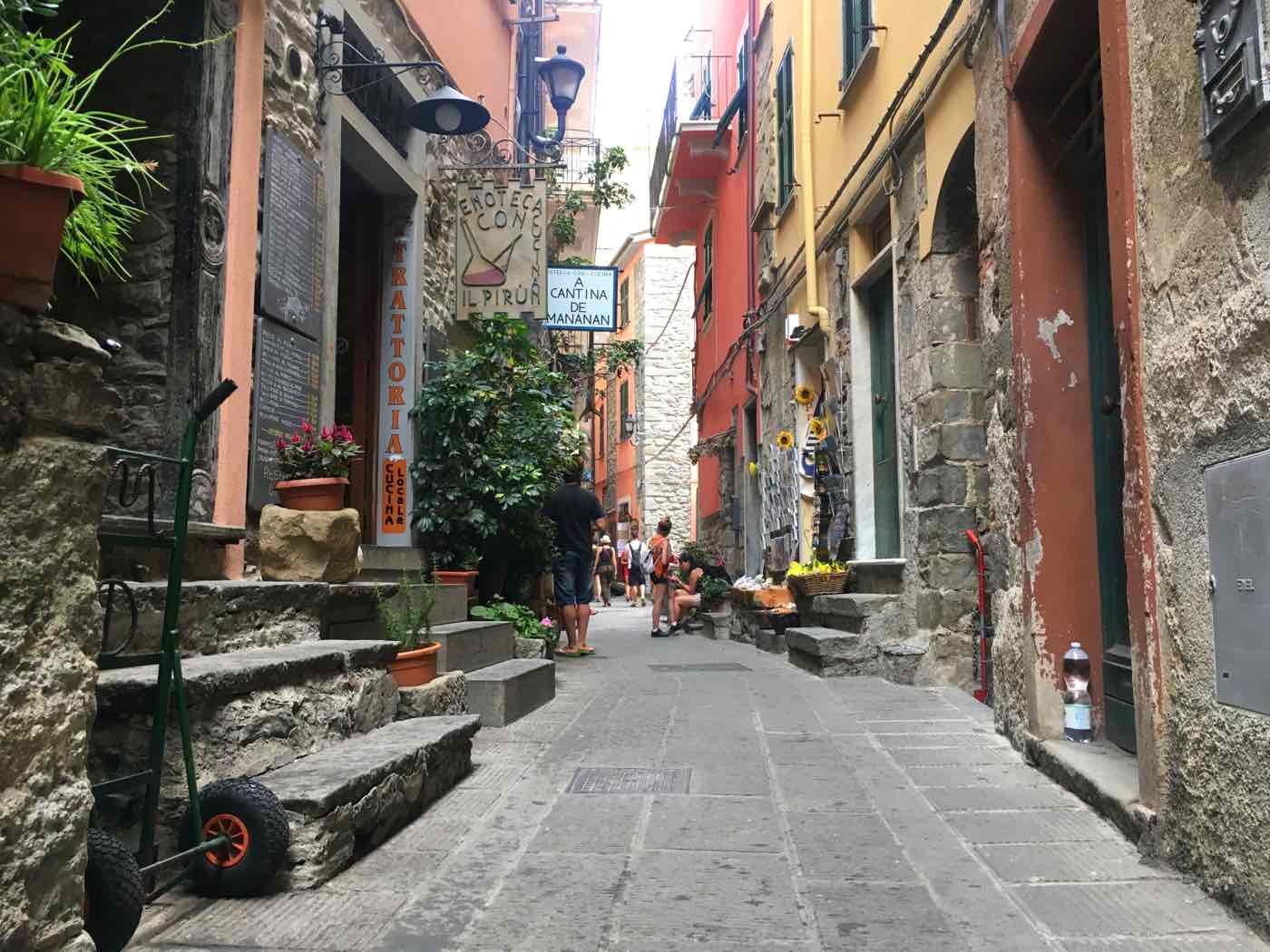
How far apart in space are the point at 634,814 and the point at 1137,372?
83.0 inches

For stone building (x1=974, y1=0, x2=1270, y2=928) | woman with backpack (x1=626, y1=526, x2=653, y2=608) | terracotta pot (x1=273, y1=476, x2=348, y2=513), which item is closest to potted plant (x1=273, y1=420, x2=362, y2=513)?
terracotta pot (x1=273, y1=476, x2=348, y2=513)

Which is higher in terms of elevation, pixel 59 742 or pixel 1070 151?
pixel 1070 151

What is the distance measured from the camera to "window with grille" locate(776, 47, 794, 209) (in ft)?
34.2

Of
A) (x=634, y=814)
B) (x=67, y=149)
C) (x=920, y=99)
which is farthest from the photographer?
(x=920, y=99)

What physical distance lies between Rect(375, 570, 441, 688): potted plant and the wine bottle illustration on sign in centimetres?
411

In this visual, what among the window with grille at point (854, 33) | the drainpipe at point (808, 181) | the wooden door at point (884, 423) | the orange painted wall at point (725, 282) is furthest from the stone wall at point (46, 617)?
the orange painted wall at point (725, 282)

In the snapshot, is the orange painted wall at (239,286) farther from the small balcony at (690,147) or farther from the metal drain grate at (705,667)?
the small balcony at (690,147)

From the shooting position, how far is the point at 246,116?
16.6ft

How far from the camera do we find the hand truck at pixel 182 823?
214cm

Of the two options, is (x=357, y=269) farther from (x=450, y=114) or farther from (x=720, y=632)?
(x=720, y=632)

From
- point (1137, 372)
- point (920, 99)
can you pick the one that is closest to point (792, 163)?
point (920, 99)

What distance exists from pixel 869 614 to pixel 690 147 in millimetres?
10386

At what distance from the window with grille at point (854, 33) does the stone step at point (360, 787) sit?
617 cm

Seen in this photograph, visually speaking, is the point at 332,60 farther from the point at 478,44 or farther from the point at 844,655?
the point at 844,655
